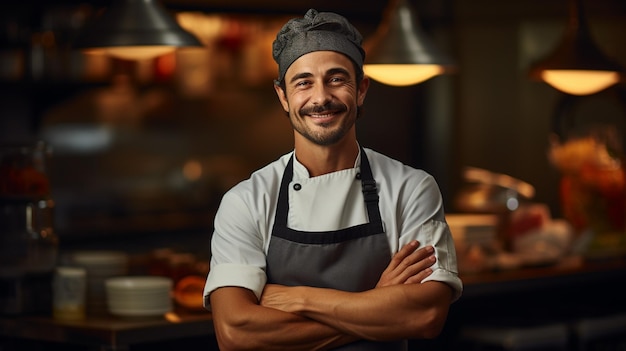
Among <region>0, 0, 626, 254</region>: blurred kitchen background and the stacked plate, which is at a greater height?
<region>0, 0, 626, 254</region>: blurred kitchen background

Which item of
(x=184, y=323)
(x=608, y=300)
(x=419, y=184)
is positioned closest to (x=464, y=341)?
(x=608, y=300)

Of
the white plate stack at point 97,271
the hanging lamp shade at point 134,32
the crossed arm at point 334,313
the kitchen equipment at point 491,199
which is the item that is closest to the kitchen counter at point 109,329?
the white plate stack at point 97,271

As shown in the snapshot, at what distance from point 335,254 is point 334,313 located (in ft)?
0.43

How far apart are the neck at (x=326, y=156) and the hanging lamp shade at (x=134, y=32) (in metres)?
1.26

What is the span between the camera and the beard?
92.0 inches

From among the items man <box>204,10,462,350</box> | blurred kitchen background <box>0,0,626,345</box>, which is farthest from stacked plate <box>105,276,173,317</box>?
blurred kitchen background <box>0,0,626,345</box>

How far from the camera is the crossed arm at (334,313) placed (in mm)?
2383

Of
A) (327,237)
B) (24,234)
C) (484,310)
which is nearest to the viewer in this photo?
(327,237)

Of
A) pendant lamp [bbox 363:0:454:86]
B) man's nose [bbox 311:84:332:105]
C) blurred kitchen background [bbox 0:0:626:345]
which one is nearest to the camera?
man's nose [bbox 311:84:332:105]

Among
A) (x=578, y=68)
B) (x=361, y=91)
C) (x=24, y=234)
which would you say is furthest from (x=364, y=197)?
A: (x=578, y=68)

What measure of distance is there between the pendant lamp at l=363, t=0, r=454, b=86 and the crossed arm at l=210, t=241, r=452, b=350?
5.73ft

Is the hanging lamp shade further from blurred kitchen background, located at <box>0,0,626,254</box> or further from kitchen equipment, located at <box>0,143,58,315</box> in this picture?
blurred kitchen background, located at <box>0,0,626,254</box>

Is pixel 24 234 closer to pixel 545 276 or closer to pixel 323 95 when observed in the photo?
pixel 323 95

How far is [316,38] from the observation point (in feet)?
7.76
